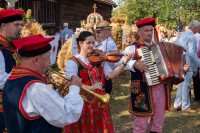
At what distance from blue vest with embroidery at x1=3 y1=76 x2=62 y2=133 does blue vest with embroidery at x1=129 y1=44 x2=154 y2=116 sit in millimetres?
2177

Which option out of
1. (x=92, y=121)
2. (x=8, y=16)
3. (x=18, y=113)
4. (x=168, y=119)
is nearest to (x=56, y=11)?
(x=168, y=119)

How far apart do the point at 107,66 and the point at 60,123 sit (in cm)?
198

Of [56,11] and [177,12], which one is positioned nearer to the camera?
[56,11]

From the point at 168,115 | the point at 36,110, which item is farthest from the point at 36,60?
the point at 168,115

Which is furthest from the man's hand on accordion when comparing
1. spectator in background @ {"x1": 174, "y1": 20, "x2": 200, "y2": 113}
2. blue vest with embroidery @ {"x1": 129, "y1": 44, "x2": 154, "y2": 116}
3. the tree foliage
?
the tree foliage

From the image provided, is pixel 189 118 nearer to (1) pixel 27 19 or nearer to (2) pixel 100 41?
(2) pixel 100 41

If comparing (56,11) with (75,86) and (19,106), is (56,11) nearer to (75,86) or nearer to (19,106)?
(75,86)

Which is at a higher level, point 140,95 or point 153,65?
point 153,65

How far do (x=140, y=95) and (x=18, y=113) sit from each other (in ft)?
7.82

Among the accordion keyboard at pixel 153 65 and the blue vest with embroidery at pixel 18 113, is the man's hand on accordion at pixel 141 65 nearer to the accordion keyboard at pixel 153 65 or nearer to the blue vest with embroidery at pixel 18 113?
the accordion keyboard at pixel 153 65

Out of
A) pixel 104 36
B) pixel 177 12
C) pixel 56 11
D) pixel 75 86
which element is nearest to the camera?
pixel 75 86

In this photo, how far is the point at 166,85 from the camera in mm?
4363

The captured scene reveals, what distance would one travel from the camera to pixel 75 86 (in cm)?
254

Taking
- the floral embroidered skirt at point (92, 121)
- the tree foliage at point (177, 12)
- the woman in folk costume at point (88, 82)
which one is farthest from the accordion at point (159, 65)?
the tree foliage at point (177, 12)
